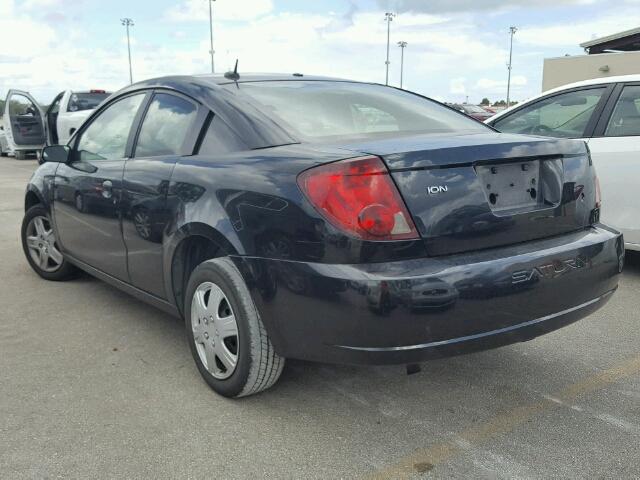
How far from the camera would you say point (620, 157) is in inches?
186

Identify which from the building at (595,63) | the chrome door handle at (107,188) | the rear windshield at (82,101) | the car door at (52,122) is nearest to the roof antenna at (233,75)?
the chrome door handle at (107,188)

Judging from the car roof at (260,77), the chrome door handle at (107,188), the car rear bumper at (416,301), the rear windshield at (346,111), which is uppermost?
the car roof at (260,77)

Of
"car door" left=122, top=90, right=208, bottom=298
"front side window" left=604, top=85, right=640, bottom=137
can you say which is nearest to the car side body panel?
"car door" left=122, top=90, right=208, bottom=298

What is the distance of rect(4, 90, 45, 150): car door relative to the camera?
16781 mm

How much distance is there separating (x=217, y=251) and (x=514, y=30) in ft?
281

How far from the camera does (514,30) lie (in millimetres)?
80062

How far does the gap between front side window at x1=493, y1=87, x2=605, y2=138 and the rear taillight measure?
3.33 metres

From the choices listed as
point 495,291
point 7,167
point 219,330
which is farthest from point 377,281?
point 7,167

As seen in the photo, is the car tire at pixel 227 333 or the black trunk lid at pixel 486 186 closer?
the black trunk lid at pixel 486 186

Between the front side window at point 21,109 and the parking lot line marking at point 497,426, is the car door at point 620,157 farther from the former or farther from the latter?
the front side window at point 21,109

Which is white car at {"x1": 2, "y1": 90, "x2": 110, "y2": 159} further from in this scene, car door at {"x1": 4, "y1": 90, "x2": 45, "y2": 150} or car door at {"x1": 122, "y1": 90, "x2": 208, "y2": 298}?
car door at {"x1": 122, "y1": 90, "x2": 208, "y2": 298}

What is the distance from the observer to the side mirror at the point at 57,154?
13.8 ft

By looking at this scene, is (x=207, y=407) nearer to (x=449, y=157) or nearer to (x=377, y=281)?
(x=377, y=281)

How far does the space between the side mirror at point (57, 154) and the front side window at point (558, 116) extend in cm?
368
